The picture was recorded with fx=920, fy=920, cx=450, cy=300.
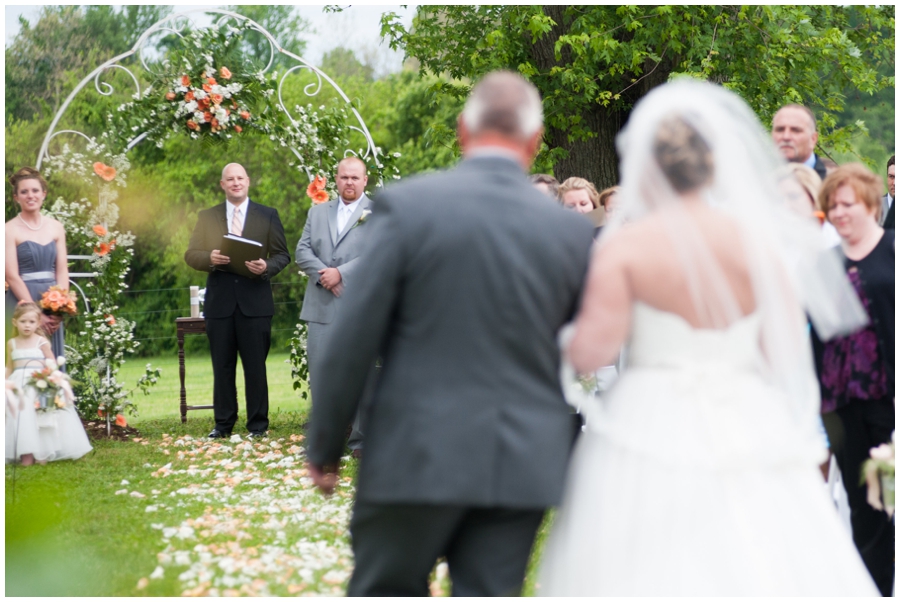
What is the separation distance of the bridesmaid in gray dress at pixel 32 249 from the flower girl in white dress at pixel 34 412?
17 cm

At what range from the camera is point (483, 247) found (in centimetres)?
231

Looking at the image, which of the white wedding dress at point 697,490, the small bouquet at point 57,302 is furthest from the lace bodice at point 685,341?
the small bouquet at point 57,302

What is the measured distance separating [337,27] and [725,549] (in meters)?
30.2

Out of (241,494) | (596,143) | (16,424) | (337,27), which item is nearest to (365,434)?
(241,494)

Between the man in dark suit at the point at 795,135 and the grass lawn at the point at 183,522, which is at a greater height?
the man in dark suit at the point at 795,135

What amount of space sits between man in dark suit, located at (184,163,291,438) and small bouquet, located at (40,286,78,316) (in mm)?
975

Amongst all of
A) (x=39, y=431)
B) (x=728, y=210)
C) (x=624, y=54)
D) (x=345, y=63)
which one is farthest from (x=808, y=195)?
(x=345, y=63)

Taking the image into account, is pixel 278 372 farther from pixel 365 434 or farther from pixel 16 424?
pixel 365 434

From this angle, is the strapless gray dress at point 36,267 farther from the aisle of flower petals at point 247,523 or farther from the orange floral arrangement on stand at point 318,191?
the orange floral arrangement on stand at point 318,191

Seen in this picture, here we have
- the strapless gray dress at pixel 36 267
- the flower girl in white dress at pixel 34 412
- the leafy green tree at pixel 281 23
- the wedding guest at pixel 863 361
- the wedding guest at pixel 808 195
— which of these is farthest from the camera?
the leafy green tree at pixel 281 23

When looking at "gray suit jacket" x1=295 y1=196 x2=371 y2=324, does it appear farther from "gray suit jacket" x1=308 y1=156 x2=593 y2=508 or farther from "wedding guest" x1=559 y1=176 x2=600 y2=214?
"gray suit jacket" x1=308 y1=156 x2=593 y2=508

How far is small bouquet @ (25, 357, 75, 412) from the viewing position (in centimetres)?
656

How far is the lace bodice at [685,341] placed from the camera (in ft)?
8.26

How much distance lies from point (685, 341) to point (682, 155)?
1.67ft
